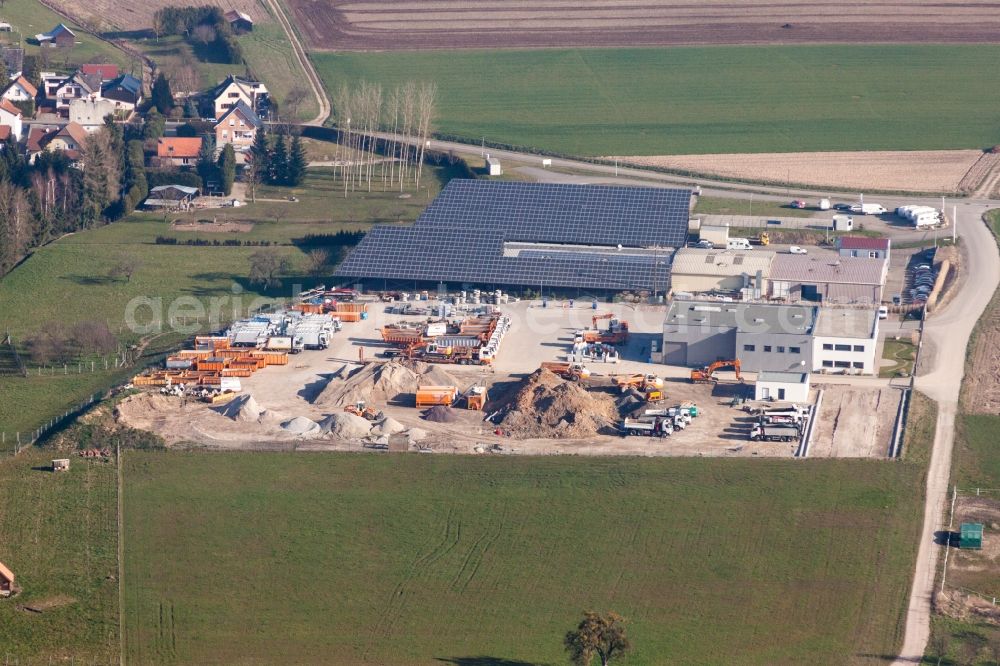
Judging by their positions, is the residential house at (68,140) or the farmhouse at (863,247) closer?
the farmhouse at (863,247)

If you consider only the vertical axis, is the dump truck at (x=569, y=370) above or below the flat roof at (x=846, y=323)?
below

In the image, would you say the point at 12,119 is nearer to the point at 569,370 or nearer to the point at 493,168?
the point at 493,168

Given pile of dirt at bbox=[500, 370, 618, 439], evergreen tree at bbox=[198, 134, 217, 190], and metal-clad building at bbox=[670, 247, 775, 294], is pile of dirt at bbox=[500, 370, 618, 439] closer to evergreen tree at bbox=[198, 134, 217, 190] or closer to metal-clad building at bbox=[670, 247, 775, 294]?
metal-clad building at bbox=[670, 247, 775, 294]

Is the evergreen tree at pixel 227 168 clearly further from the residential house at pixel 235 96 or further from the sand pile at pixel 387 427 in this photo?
the sand pile at pixel 387 427

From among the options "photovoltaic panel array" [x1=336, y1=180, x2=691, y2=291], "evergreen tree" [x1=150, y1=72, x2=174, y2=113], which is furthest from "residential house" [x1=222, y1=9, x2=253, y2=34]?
"photovoltaic panel array" [x1=336, y1=180, x2=691, y2=291]

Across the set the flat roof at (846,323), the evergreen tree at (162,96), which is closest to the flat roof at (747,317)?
the flat roof at (846,323)

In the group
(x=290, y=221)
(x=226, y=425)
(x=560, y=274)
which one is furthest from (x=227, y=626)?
(x=290, y=221)

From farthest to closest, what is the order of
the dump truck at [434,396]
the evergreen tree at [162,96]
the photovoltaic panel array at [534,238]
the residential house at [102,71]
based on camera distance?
the residential house at [102,71] < the evergreen tree at [162,96] < the photovoltaic panel array at [534,238] < the dump truck at [434,396]
